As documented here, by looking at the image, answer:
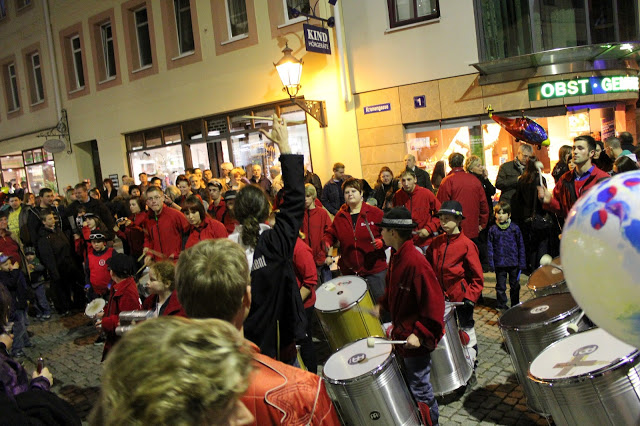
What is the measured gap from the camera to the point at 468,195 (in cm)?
812

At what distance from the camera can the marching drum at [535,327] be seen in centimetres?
391

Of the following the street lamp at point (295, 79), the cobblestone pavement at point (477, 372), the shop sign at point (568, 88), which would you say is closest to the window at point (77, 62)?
the street lamp at point (295, 79)

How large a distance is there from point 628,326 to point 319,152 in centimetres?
1221

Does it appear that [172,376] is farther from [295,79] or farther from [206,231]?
[295,79]

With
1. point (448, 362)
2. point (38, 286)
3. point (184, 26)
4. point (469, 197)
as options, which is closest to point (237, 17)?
point (184, 26)

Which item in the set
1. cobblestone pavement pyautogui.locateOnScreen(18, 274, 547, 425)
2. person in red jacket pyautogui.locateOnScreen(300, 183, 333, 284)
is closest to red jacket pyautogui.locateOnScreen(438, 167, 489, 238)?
cobblestone pavement pyautogui.locateOnScreen(18, 274, 547, 425)

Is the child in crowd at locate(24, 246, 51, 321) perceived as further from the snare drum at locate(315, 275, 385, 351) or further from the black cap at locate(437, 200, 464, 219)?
the black cap at locate(437, 200, 464, 219)

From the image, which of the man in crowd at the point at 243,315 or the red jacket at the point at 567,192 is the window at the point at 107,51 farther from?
the man in crowd at the point at 243,315

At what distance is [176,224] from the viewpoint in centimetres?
787

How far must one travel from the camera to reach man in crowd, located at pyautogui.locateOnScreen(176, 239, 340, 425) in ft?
5.85

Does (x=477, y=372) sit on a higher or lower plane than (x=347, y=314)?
lower

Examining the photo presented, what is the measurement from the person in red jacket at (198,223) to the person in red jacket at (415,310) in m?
3.52

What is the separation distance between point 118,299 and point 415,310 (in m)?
3.18

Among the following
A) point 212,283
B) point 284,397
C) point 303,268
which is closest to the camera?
point 284,397
